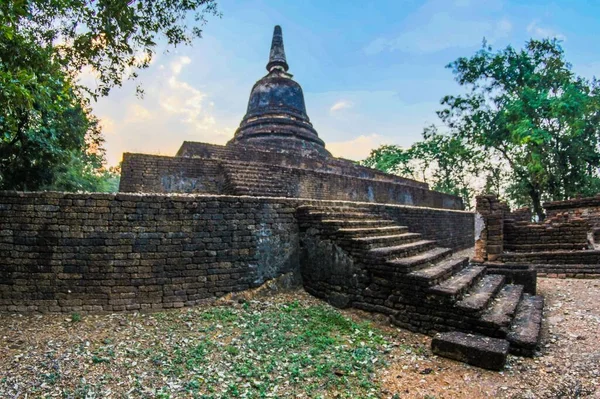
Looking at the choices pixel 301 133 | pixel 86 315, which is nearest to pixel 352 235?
pixel 86 315

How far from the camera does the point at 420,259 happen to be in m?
4.86

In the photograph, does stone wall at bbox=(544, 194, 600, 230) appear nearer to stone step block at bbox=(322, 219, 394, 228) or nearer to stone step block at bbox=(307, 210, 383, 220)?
stone step block at bbox=(322, 219, 394, 228)

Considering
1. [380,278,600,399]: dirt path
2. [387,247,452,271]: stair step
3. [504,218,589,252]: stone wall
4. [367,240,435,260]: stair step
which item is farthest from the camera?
[504,218,589,252]: stone wall

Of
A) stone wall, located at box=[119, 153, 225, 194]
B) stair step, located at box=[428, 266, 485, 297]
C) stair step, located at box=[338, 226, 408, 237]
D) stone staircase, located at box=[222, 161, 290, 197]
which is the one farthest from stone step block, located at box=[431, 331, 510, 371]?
stone wall, located at box=[119, 153, 225, 194]

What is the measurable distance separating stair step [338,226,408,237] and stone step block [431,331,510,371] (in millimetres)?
1884

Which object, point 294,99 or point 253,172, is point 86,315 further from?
point 294,99

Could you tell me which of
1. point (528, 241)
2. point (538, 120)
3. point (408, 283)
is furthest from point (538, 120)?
point (408, 283)

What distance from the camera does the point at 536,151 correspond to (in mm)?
15430

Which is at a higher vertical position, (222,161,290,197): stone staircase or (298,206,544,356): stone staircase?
(222,161,290,197): stone staircase

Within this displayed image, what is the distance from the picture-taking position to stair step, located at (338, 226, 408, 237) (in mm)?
5148

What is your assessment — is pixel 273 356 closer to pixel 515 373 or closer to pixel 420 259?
pixel 515 373

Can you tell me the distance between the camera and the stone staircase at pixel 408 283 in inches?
152

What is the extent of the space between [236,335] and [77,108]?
8.16m

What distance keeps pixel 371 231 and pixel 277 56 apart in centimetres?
1463
